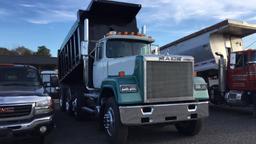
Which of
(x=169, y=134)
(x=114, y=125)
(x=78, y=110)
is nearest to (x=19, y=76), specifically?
(x=114, y=125)

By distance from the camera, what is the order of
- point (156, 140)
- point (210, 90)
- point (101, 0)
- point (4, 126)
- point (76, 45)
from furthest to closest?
point (210, 90) → point (76, 45) → point (101, 0) → point (156, 140) → point (4, 126)

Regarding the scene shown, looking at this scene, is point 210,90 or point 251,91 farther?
point 210,90

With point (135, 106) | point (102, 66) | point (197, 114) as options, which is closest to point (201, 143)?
point (197, 114)

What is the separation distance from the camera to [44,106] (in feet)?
22.5

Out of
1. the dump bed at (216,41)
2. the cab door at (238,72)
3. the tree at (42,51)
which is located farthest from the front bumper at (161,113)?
the tree at (42,51)

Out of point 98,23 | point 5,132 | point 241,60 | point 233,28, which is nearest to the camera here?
point 5,132

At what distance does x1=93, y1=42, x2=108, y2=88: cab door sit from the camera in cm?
884

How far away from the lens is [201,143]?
7270 mm

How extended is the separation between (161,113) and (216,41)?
776 cm

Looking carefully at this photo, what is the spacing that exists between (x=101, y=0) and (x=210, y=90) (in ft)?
22.2

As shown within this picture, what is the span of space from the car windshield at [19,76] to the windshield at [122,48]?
2015 millimetres

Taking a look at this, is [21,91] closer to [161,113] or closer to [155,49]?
[161,113]

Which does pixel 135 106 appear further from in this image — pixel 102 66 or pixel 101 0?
pixel 101 0

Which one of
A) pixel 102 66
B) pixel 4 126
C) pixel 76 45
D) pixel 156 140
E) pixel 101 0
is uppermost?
pixel 101 0
